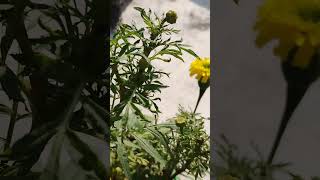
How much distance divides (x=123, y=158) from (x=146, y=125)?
9 centimetres

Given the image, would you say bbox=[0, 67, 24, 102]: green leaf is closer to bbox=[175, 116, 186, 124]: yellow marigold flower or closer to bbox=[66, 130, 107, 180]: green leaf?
bbox=[66, 130, 107, 180]: green leaf

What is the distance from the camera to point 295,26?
18.7 inches

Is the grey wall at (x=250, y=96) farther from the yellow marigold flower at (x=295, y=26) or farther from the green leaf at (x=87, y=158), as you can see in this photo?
the green leaf at (x=87, y=158)

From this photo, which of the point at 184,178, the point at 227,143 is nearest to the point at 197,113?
the point at 184,178

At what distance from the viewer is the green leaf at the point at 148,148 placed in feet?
2.35

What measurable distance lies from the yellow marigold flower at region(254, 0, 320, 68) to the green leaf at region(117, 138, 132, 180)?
0.98ft

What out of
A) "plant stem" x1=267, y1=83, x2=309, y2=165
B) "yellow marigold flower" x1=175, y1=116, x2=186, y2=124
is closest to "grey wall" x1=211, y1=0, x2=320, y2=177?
"plant stem" x1=267, y1=83, x2=309, y2=165

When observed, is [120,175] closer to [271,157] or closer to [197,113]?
[197,113]

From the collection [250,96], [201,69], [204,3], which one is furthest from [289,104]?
[204,3]

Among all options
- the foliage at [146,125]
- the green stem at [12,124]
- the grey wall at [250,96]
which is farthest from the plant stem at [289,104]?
the green stem at [12,124]

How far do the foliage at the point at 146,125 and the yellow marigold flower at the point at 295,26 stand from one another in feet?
0.82

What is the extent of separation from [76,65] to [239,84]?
0.82ft

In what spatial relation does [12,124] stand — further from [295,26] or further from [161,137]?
[295,26]

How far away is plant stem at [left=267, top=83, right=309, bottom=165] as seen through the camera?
521 millimetres
